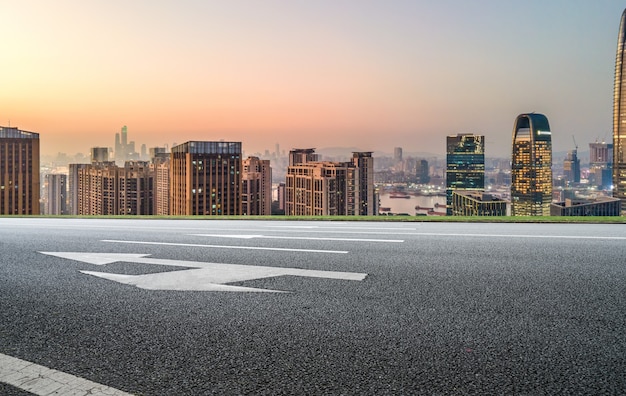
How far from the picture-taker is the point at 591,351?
3631 millimetres

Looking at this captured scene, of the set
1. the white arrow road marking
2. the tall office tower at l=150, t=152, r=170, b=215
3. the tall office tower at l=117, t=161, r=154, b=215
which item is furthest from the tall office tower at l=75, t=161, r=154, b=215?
the white arrow road marking

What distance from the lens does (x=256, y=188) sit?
593ft

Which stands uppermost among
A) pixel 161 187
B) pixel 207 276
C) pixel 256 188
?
pixel 161 187

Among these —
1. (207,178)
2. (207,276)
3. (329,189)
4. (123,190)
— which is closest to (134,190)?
(123,190)

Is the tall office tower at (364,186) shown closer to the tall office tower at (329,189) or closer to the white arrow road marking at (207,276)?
the tall office tower at (329,189)

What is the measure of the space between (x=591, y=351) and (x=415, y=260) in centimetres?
401

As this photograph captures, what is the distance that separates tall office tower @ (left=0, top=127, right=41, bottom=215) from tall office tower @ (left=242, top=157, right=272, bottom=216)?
6061 cm

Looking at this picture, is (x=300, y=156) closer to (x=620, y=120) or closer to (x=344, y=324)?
(x=620, y=120)

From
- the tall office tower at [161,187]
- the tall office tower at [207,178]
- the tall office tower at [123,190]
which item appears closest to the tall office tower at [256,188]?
the tall office tower at [207,178]

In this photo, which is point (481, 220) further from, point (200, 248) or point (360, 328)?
point (360, 328)

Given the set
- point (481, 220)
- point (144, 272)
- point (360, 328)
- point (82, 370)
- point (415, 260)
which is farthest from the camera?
point (481, 220)

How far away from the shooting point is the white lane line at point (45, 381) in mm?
3121

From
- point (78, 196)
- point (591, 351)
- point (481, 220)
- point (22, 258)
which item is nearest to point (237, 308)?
point (591, 351)

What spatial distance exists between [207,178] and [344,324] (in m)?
143
